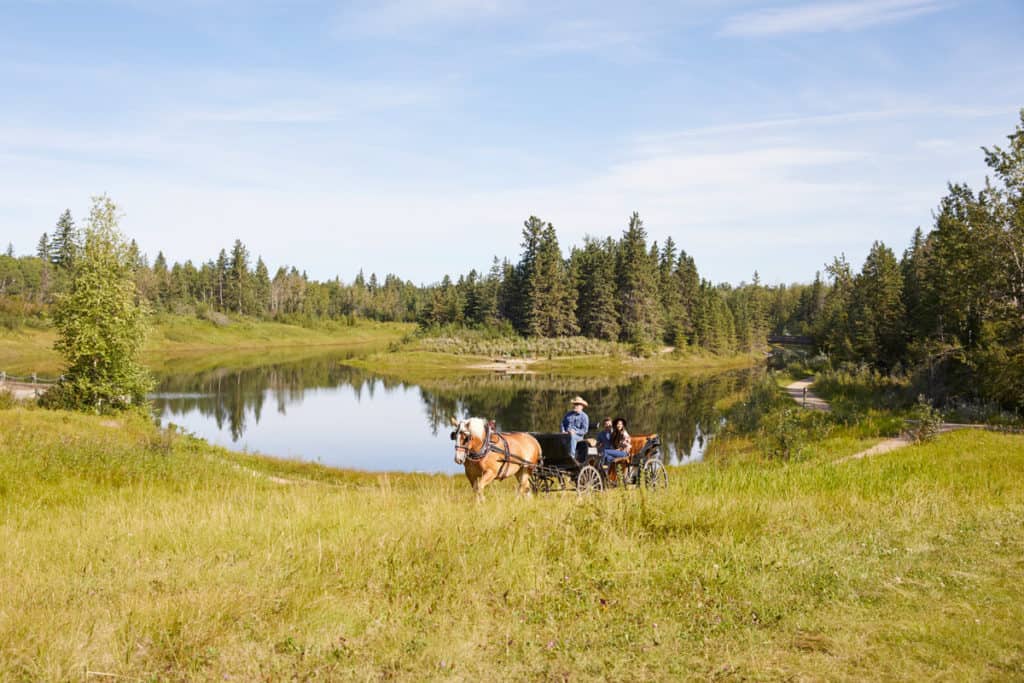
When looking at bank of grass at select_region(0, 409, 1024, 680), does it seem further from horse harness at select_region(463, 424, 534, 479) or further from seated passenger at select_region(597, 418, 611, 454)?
seated passenger at select_region(597, 418, 611, 454)

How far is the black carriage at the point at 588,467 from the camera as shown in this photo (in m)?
12.0

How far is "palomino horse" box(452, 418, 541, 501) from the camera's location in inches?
441

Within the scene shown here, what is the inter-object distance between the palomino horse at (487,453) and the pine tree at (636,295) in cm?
8344

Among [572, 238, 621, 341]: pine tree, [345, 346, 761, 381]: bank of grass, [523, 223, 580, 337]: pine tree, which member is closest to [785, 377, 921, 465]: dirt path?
[345, 346, 761, 381]: bank of grass

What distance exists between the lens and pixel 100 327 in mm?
26891

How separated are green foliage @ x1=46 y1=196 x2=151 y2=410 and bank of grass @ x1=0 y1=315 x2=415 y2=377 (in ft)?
115

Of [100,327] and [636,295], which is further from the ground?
[636,295]

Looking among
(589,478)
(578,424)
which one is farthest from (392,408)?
(589,478)

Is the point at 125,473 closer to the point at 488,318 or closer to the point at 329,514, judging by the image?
the point at 329,514

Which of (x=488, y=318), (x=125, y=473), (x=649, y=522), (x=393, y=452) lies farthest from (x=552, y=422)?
(x=488, y=318)

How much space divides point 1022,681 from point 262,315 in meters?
142

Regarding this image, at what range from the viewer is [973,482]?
38.0 feet

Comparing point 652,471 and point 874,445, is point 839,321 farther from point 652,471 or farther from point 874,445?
point 652,471

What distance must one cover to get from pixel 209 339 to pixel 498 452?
109697 millimetres
